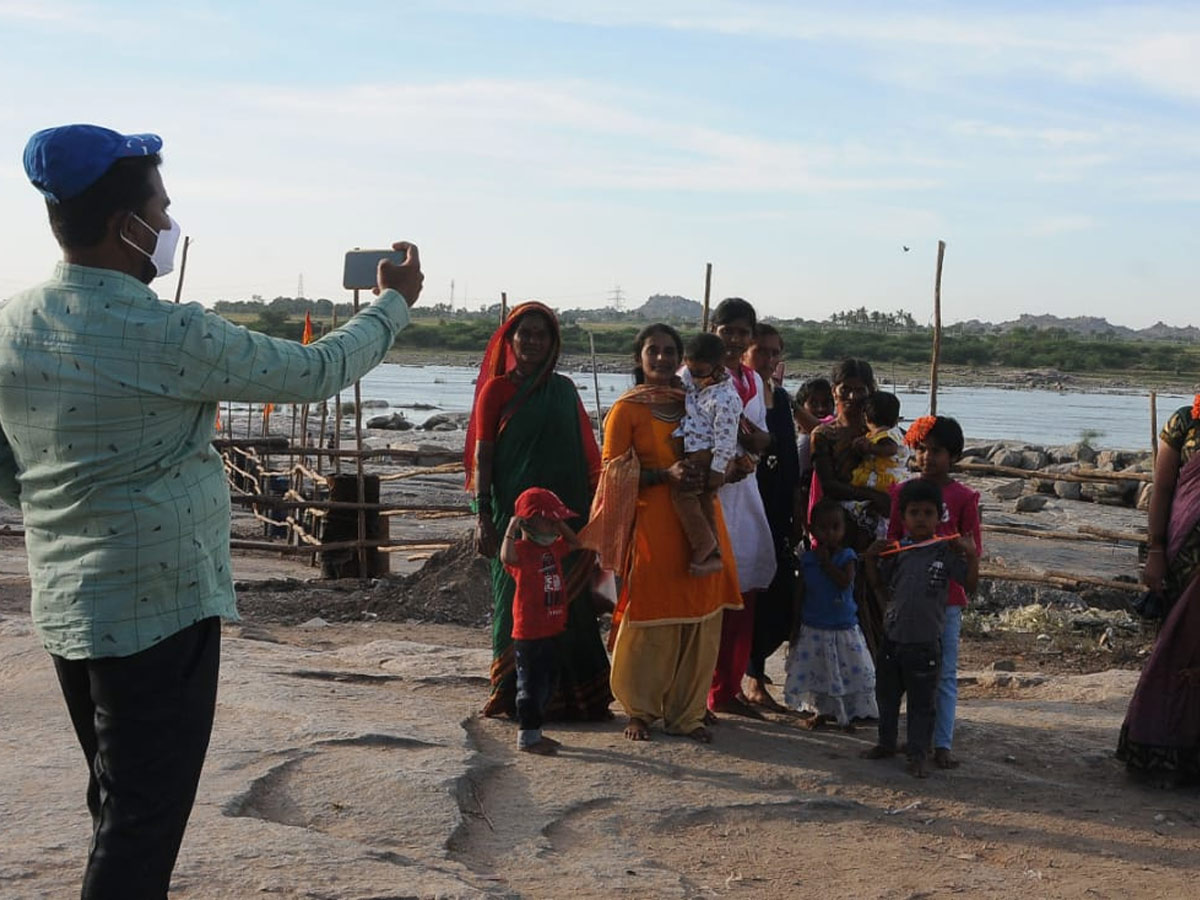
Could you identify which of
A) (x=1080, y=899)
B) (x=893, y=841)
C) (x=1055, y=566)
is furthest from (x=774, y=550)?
(x=1055, y=566)

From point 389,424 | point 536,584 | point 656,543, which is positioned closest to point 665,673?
point 656,543

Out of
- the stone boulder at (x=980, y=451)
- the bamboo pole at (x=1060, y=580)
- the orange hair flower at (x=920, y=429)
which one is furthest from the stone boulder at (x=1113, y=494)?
the orange hair flower at (x=920, y=429)

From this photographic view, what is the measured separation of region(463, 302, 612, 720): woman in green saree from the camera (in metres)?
5.25

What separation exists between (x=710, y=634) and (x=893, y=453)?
1.02 m

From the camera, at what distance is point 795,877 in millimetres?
3893

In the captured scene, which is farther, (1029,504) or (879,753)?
(1029,504)

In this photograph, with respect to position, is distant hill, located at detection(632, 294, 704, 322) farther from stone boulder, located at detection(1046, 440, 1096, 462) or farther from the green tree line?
stone boulder, located at detection(1046, 440, 1096, 462)

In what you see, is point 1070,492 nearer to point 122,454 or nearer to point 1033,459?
point 1033,459

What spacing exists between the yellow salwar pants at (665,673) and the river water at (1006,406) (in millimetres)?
24835

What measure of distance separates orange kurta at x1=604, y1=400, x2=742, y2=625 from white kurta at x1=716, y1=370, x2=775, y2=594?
355 millimetres

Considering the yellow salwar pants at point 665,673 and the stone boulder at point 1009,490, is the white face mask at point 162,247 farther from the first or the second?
the stone boulder at point 1009,490

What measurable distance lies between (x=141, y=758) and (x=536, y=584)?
2570 millimetres

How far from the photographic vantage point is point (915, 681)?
4.78 m

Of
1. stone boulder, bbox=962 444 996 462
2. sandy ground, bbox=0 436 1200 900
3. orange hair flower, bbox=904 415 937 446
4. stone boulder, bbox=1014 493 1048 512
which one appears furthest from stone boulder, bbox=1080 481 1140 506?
orange hair flower, bbox=904 415 937 446
